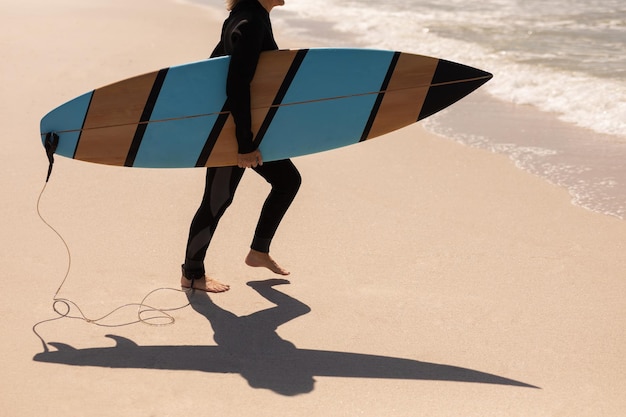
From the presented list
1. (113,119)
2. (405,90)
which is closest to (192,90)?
(113,119)

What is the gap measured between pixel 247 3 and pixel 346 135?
0.81 m

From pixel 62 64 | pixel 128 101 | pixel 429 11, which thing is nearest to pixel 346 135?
pixel 128 101

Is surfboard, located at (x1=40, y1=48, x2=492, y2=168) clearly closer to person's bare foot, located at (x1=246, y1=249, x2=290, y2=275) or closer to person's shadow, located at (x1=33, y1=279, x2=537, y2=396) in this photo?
person's bare foot, located at (x1=246, y1=249, x2=290, y2=275)

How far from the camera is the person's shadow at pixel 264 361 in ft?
10.1

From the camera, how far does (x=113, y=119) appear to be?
368cm

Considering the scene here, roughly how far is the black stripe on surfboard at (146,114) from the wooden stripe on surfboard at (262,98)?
0.28m

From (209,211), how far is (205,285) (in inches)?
12.4

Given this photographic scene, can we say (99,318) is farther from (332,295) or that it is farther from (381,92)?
(381,92)

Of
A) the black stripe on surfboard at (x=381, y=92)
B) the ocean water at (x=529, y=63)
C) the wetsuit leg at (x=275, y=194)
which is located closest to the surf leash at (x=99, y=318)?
the wetsuit leg at (x=275, y=194)

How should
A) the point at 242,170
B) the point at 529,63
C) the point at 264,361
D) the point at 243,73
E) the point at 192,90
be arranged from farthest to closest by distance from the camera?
1. the point at 529,63
2. the point at 242,170
3. the point at 192,90
4. the point at 243,73
5. the point at 264,361

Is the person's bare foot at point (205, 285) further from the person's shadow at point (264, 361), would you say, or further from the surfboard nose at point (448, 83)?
the surfboard nose at point (448, 83)

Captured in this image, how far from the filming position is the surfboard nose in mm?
3881

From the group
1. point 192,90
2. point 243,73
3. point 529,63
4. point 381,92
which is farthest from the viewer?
point 529,63

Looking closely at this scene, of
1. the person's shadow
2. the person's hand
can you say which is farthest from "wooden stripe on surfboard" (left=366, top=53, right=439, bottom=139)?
the person's shadow
